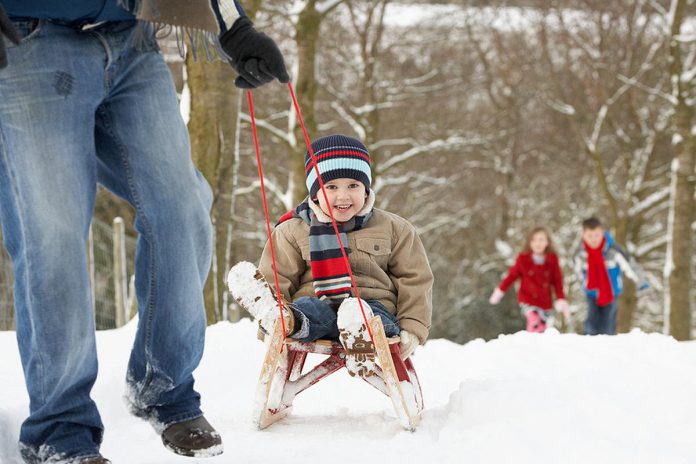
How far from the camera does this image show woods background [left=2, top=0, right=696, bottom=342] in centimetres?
1277

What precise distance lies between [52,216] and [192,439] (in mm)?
662

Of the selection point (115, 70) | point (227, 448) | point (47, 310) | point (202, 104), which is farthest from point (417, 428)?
point (202, 104)

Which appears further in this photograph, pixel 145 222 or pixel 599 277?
pixel 599 277

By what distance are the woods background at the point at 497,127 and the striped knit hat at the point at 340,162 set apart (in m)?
7.97

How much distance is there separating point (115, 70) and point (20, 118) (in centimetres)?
29

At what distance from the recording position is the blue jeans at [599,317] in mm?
8180

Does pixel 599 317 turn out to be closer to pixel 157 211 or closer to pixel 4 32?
pixel 157 211

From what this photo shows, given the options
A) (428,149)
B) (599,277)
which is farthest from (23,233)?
(428,149)

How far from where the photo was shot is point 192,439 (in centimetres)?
202

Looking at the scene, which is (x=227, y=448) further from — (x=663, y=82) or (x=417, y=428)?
(x=663, y=82)

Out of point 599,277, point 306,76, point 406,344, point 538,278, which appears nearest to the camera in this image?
point 406,344

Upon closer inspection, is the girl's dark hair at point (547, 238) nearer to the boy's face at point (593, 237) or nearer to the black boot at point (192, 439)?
the boy's face at point (593, 237)

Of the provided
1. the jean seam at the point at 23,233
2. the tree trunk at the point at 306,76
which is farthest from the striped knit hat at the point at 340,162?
the tree trunk at the point at 306,76

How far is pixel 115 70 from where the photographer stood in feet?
6.71
